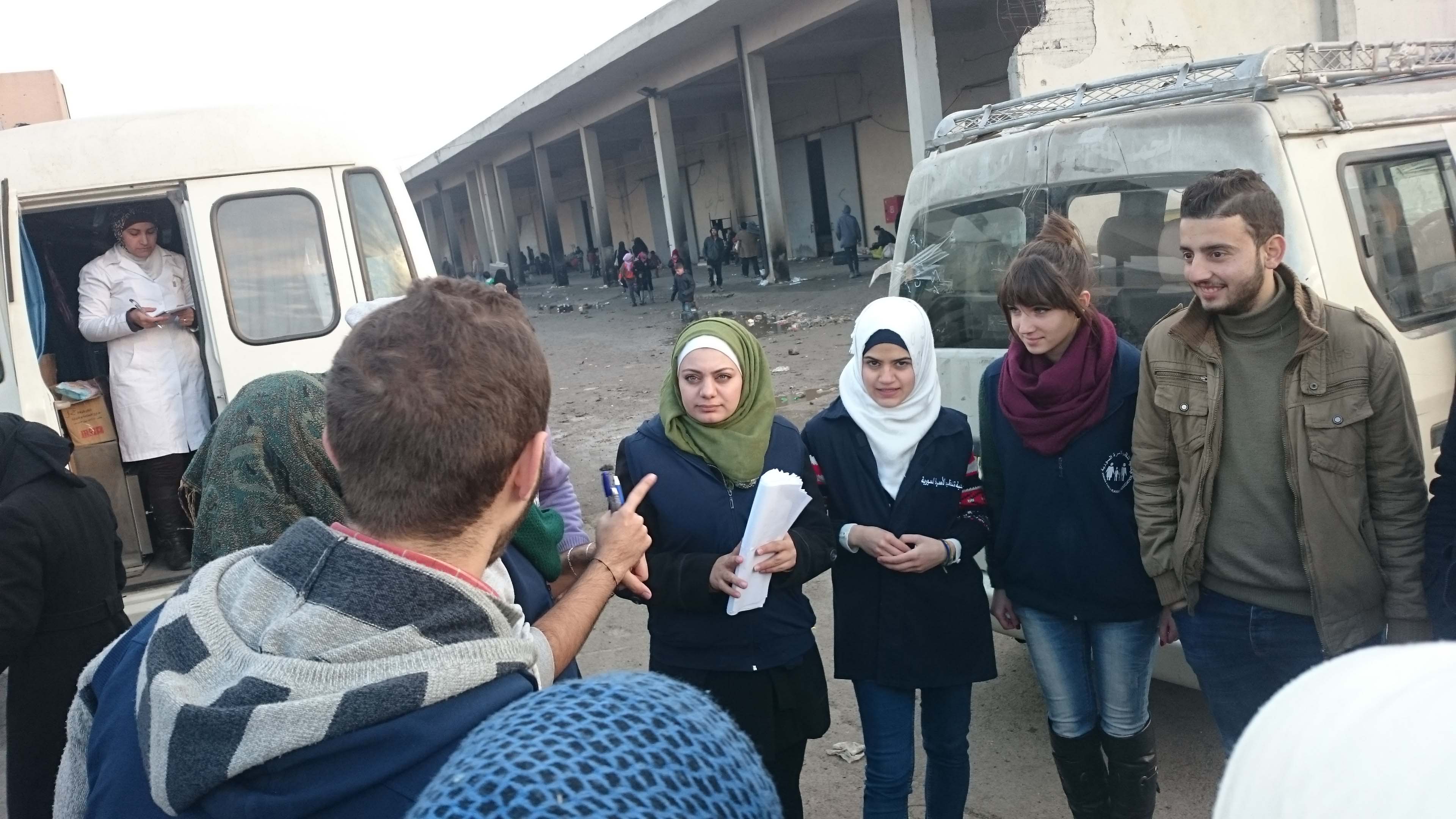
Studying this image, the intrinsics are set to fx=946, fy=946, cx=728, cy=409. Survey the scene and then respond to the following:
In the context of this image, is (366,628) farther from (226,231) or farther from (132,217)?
(132,217)

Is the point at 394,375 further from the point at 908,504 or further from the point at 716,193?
the point at 716,193

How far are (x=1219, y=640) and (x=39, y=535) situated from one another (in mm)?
3211

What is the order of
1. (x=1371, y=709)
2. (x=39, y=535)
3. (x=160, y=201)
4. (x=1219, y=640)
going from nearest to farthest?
(x=1371, y=709) < (x=1219, y=640) < (x=39, y=535) < (x=160, y=201)

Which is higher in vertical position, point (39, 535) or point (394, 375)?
point (394, 375)

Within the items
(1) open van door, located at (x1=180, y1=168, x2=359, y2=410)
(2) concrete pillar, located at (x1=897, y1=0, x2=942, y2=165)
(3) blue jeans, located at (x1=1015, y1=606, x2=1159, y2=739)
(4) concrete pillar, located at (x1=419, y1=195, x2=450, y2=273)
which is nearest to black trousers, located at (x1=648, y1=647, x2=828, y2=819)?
(3) blue jeans, located at (x1=1015, y1=606, x2=1159, y2=739)

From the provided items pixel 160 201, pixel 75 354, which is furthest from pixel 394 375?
pixel 75 354

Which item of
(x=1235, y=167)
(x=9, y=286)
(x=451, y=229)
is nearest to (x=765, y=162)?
(x=9, y=286)

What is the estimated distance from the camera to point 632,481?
8.90 ft

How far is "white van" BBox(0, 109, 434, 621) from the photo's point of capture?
187 inches

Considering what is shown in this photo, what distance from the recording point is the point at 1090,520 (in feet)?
8.56

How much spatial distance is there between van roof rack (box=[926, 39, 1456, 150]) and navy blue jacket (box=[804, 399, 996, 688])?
1481mm

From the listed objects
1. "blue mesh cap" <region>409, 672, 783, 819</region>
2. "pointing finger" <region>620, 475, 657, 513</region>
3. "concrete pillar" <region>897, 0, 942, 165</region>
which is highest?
"concrete pillar" <region>897, 0, 942, 165</region>

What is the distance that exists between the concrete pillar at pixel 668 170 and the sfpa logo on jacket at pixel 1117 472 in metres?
21.6

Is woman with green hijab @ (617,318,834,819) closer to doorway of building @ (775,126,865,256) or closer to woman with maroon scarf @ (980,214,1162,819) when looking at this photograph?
woman with maroon scarf @ (980,214,1162,819)
